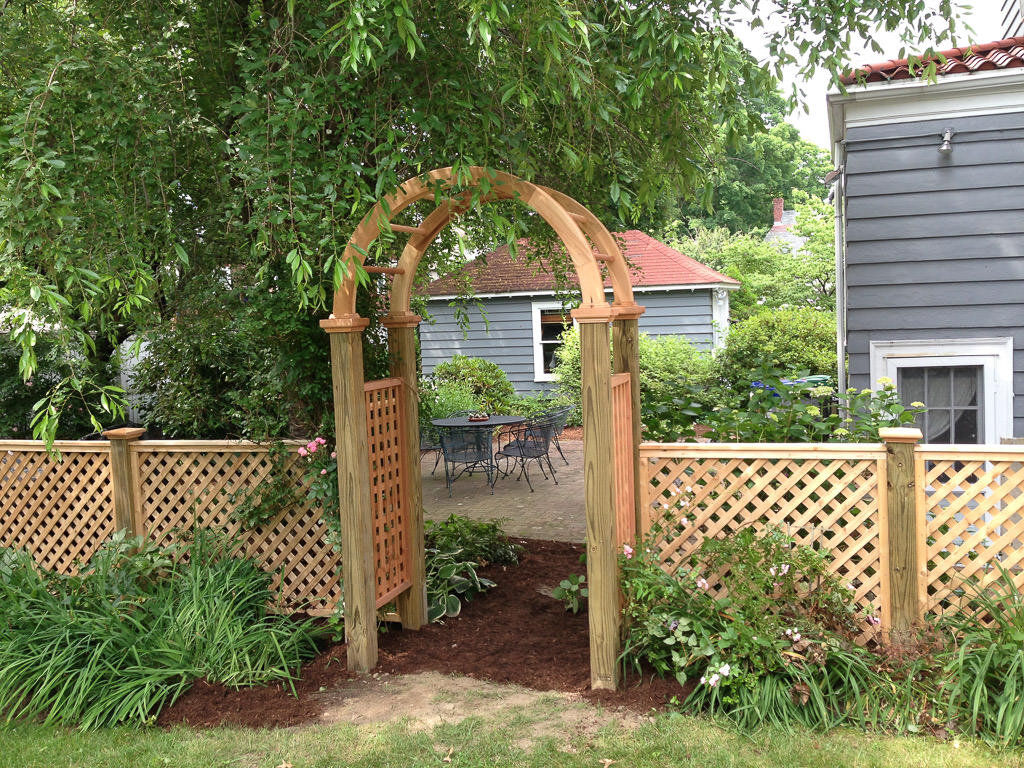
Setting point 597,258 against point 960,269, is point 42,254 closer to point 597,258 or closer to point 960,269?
point 597,258

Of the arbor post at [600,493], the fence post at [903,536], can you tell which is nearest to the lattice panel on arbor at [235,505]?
the arbor post at [600,493]

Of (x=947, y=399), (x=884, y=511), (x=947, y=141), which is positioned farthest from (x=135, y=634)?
(x=947, y=141)

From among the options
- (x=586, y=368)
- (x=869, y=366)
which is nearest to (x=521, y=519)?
(x=869, y=366)

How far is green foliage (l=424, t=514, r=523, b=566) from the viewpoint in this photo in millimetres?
5957

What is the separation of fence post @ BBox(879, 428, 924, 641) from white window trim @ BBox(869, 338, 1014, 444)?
1668 millimetres

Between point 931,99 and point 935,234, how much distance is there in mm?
897

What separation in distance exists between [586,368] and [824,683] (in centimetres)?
182

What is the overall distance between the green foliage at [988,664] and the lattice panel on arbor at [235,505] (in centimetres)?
331

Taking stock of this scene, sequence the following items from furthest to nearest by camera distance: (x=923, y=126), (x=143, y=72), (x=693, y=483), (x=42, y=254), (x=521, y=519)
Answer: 1. (x=521, y=519)
2. (x=923, y=126)
3. (x=693, y=483)
4. (x=143, y=72)
5. (x=42, y=254)

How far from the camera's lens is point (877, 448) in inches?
153

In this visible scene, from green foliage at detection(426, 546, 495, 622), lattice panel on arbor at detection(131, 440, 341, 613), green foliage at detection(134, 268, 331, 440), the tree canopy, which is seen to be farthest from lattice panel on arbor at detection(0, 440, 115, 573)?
green foliage at detection(426, 546, 495, 622)

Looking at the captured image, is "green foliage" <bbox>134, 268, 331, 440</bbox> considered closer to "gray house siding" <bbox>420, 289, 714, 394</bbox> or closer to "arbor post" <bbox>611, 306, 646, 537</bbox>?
"arbor post" <bbox>611, 306, 646, 537</bbox>

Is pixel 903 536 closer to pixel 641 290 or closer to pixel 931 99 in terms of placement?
pixel 931 99

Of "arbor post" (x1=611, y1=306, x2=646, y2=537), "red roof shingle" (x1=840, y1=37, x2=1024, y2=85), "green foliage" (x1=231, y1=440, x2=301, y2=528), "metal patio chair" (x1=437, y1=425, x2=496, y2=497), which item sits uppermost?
"red roof shingle" (x1=840, y1=37, x2=1024, y2=85)
